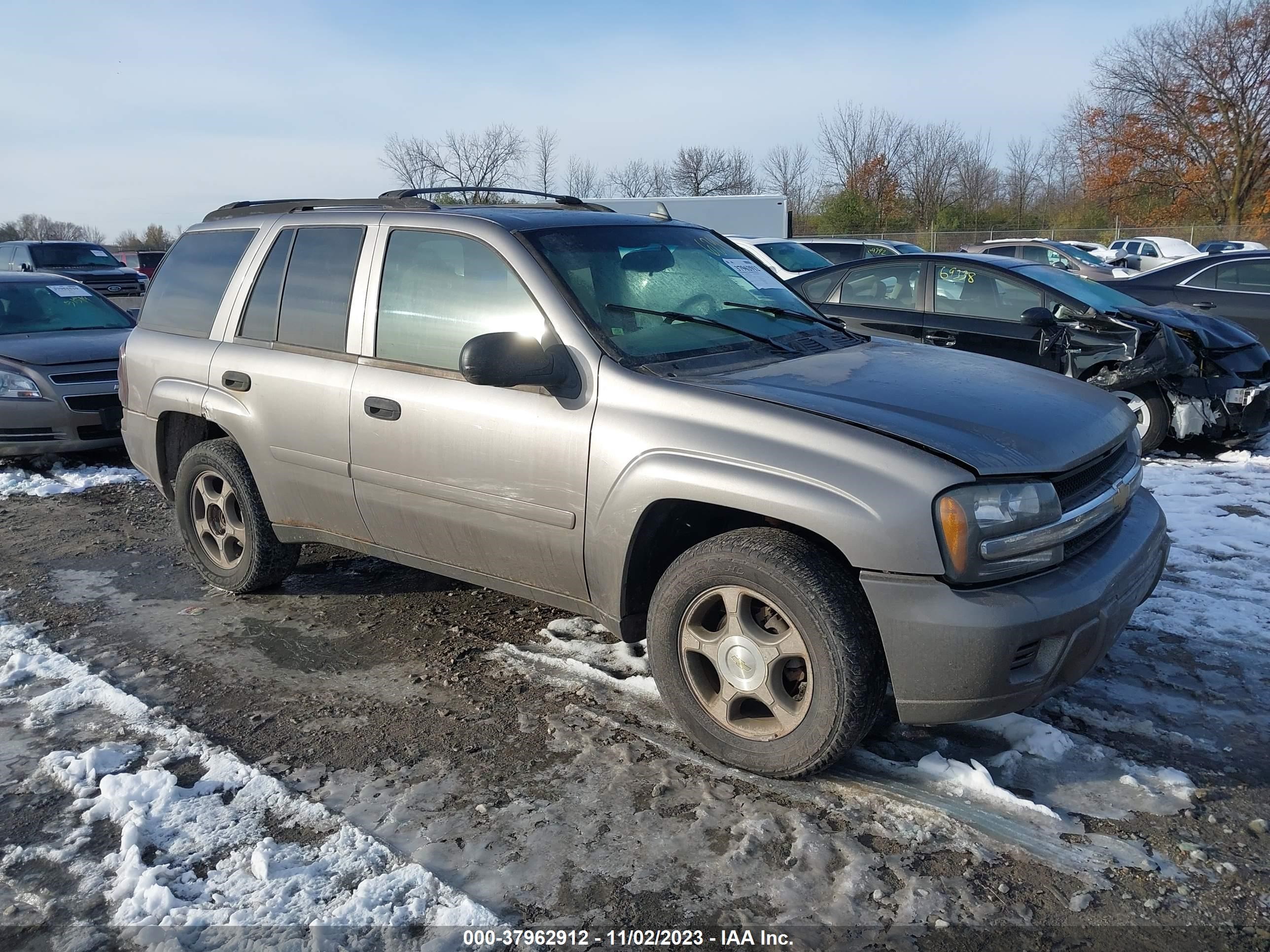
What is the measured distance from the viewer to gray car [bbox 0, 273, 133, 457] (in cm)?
750

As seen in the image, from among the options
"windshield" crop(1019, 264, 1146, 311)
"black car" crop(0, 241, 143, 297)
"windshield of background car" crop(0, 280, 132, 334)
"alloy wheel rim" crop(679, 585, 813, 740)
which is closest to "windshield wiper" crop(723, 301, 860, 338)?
"alloy wheel rim" crop(679, 585, 813, 740)

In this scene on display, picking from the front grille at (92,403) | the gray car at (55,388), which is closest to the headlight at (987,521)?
the gray car at (55,388)

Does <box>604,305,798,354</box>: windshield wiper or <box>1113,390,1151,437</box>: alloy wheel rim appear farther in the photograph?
<box>1113,390,1151,437</box>: alloy wheel rim

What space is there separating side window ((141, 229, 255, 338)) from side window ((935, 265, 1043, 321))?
552 centimetres

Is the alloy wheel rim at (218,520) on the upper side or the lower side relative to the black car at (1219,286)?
lower

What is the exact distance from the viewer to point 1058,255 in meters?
18.8

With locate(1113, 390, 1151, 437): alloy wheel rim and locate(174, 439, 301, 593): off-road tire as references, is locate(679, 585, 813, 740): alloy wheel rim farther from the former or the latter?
locate(1113, 390, 1151, 437): alloy wheel rim

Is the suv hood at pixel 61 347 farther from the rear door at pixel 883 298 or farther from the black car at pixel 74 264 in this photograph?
the black car at pixel 74 264

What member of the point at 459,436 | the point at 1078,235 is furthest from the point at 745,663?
the point at 1078,235

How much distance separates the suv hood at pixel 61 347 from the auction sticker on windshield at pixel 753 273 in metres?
5.87

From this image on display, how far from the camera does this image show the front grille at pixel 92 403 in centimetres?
762

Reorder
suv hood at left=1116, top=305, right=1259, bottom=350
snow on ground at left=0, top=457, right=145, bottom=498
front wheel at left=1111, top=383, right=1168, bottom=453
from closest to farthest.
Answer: snow on ground at left=0, top=457, right=145, bottom=498 < front wheel at left=1111, top=383, right=1168, bottom=453 < suv hood at left=1116, top=305, right=1259, bottom=350

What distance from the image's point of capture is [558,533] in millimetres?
3547

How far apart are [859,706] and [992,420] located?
1008 millimetres
